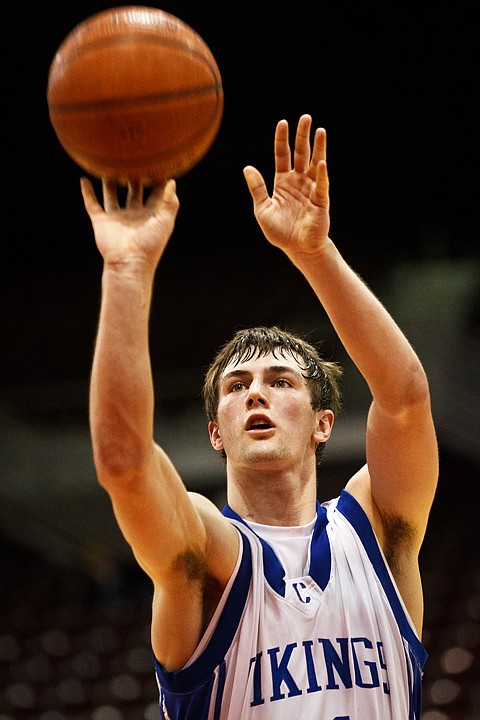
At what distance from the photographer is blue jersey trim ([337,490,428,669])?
8.99 ft

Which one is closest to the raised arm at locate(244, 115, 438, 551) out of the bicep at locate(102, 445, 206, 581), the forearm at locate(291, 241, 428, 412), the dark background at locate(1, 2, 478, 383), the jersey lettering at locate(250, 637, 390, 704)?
the forearm at locate(291, 241, 428, 412)

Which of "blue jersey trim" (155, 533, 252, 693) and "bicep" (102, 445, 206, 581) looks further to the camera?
"blue jersey trim" (155, 533, 252, 693)

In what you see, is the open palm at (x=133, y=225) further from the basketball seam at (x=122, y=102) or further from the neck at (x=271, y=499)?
the neck at (x=271, y=499)

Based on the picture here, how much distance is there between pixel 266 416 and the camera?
9.54ft

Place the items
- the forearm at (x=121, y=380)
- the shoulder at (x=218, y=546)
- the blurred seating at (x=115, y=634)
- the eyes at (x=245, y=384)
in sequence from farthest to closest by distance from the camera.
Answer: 1. the blurred seating at (x=115, y=634)
2. the eyes at (x=245, y=384)
3. the shoulder at (x=218, y=546)
4. the forearm at (x=121, y=380)

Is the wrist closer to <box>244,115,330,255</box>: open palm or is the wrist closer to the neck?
<box>244,115,330,255</box>: open palm

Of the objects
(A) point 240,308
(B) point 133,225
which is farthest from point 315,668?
(A) point 240,308

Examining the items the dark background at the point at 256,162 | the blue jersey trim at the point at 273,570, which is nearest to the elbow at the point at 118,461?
the blue jersey trim at the point at 273,570

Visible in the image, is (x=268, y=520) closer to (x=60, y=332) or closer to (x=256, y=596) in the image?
(x=256, y=596)

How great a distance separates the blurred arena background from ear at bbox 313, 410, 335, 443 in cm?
517

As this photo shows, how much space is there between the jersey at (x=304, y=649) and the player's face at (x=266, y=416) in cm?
25

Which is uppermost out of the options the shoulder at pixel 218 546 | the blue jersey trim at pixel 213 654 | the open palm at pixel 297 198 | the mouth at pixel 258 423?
the open palm at pixel 297 198

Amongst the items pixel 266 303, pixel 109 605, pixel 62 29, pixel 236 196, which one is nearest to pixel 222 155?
pixel 236 196

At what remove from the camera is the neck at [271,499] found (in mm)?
A: 2936
